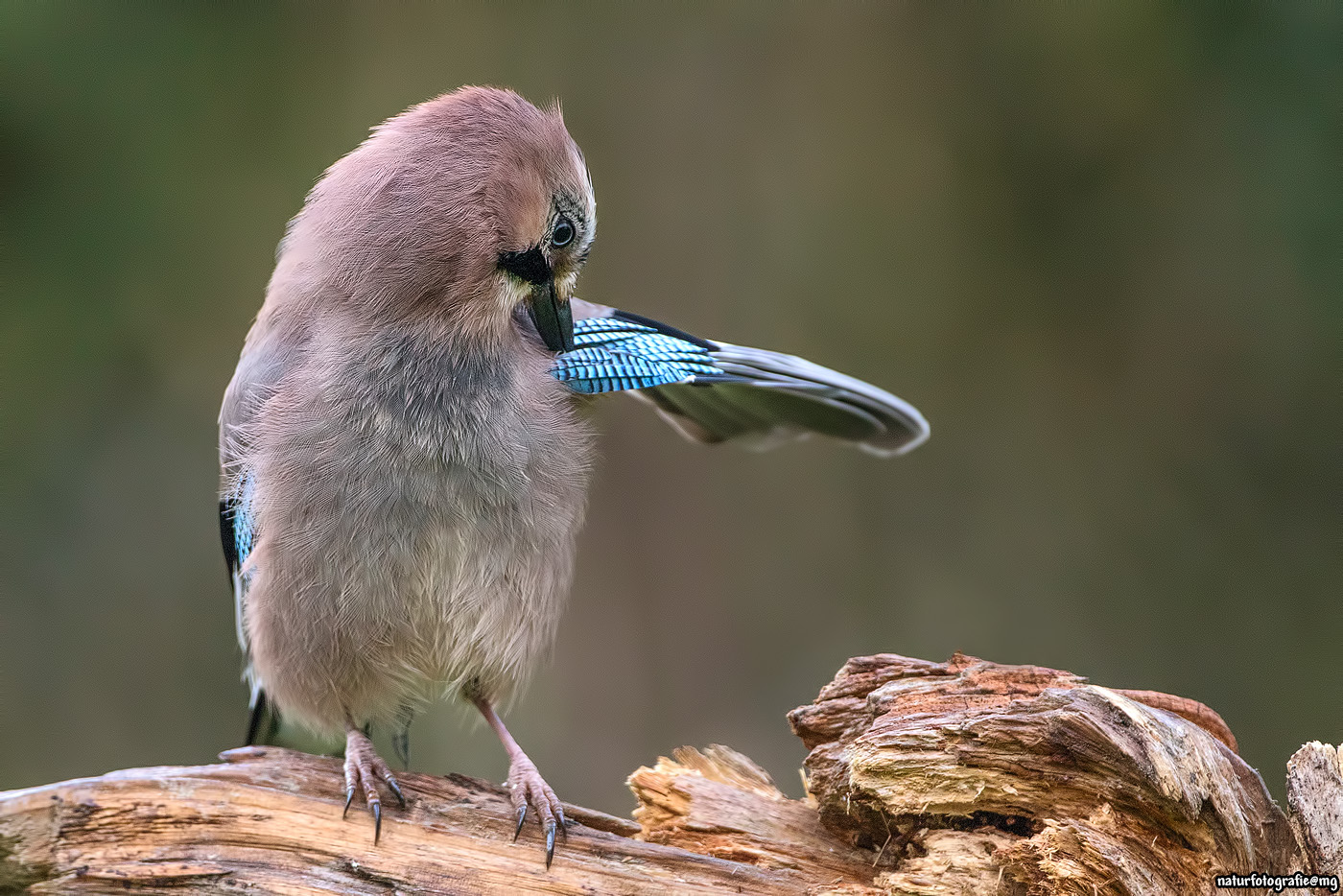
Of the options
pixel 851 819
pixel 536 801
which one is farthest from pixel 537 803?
pixel 851 819

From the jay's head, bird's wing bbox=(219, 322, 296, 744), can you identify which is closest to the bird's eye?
the jay's head

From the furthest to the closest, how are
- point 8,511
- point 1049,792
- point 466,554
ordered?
point 8,511 → point 466,554 → point 1049,792

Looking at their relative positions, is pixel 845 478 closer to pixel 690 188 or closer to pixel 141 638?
pixel 690 188

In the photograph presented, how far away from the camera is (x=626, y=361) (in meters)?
2.96

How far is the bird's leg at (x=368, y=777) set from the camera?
250cm

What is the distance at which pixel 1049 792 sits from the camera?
2225 millimetres

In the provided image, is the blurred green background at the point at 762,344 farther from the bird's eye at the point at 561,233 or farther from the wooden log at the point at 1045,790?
the wooden log at the point at 1045,790

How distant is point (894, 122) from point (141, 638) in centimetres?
416

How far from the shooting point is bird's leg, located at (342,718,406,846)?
98.4 inches

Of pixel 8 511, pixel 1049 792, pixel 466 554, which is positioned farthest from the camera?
pixel 8 511

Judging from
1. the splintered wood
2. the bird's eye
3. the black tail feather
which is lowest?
the splintered wood

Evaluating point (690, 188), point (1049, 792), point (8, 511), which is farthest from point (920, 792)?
point (8, 511)

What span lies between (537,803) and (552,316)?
45.4 inches

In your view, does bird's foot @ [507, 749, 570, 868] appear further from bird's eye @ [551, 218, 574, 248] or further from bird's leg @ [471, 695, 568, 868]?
bird's eye @ [551, 218, 574, 248]
